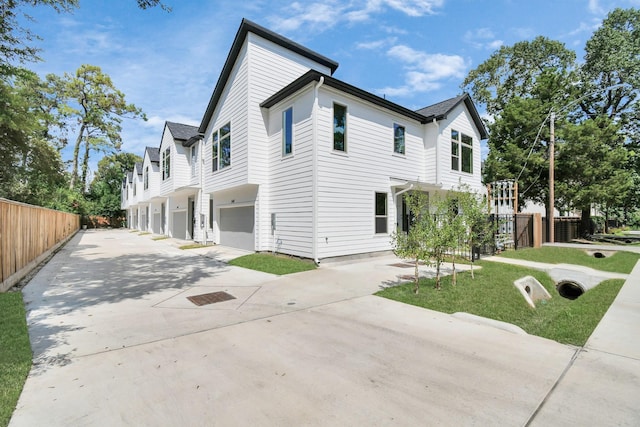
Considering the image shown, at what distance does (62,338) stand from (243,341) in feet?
8.35

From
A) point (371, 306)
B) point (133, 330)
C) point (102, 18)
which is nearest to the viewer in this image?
point (133, 330)

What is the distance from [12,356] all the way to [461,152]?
55.5 ft

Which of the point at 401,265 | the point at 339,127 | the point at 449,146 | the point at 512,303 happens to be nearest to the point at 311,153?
the point at 339,127

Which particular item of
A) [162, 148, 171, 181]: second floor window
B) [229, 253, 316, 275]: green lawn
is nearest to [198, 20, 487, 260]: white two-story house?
[229, 253, 316, 275]: green lawn

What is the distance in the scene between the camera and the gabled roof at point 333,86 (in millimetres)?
9793

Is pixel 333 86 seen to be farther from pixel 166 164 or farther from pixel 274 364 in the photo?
pixel 166 164

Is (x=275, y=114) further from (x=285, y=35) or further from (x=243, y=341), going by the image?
(x=243, y=341)

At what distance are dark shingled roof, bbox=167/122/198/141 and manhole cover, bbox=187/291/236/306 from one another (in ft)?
50.9

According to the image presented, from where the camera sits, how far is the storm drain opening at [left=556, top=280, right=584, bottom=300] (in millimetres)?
8953

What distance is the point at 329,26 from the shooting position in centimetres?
1027

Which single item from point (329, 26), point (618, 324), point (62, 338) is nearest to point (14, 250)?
point (62, 338)

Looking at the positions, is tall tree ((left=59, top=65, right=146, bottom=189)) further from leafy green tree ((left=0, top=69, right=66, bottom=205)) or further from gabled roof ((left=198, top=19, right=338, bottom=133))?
gabled roof ((left=198, top=19, right=338, bottom=133))

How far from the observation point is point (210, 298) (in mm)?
6188

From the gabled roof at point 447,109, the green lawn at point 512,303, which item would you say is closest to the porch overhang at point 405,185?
the gabled roof at point 447,109
